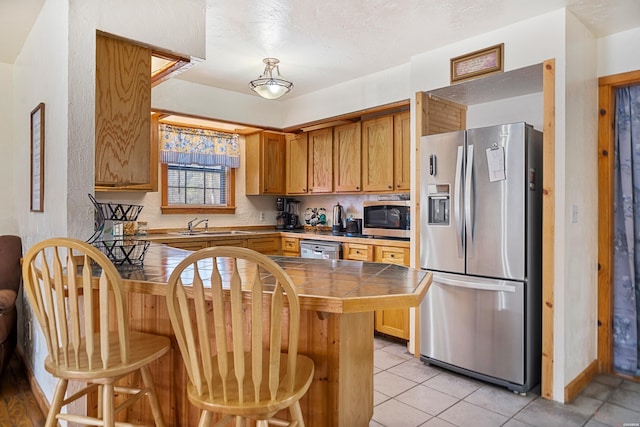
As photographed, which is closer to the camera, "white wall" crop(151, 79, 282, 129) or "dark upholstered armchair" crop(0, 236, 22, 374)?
"dark upholstered armchair" crop(0, 236, 22, 374)

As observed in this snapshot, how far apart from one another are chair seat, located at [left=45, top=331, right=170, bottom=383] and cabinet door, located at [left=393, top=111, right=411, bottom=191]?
269 centimetres

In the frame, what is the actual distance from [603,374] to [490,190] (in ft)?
5.59

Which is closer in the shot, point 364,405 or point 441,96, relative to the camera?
point 364,405

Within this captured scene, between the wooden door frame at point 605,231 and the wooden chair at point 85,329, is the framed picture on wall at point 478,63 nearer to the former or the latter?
the wooden door frame at point 605,231

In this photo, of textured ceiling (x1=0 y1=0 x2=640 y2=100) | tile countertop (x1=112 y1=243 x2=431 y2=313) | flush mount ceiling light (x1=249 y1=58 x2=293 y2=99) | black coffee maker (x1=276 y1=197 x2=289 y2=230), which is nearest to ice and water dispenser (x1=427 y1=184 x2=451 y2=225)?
textured ceiling (x1=0 y1=0 x2=640 y2=100)

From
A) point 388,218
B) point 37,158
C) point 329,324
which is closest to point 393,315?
point 388,218

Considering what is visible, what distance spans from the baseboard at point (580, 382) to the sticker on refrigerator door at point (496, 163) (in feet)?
4.66

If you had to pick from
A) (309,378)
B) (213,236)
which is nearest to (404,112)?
(213,236)

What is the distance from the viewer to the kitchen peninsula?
4.38 feet

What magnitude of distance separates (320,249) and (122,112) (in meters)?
2.44

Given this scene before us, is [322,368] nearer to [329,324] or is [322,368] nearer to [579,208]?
[329,324]

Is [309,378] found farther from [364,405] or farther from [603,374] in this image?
[603,374]

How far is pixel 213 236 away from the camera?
13.5ft

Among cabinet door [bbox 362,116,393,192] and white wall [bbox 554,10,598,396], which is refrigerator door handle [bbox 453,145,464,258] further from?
cabinet door [bbox 362,116,393,192]
